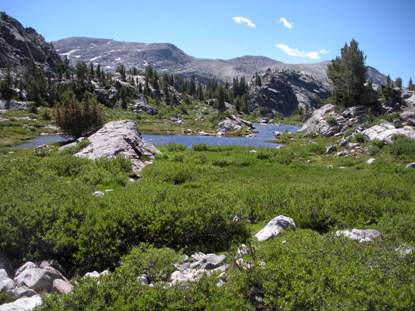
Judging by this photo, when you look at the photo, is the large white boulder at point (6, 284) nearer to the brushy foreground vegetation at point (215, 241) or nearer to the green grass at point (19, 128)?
the brushy foreground vegetation at point (215, 241)

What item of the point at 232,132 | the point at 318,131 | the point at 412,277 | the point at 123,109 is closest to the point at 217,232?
the point at 412,277

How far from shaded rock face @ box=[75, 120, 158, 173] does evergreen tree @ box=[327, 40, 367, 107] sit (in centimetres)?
3851

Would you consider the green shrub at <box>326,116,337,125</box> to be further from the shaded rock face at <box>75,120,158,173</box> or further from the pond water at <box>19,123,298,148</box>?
the shaded rock face at <box>75,120,158,173</box>

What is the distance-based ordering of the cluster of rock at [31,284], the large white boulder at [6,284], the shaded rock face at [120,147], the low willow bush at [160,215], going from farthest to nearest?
the shaded rock face at [120,147], the low willow bush at [160,215], the large white boulder at [6,284], the cluster of rock at [31,284]

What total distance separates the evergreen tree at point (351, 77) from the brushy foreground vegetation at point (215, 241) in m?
41.3

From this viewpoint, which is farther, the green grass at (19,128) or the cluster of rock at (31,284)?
the green grass at (19,128)

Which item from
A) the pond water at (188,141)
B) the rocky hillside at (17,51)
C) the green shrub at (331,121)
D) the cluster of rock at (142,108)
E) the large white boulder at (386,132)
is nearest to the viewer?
the large white boulder at (386,132)

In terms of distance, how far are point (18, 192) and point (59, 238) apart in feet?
10.6

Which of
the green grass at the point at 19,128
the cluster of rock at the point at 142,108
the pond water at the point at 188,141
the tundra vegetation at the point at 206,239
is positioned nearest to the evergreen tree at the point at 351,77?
the pond water at the point at 188,141

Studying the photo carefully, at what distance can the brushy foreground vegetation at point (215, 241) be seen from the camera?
22.0ft

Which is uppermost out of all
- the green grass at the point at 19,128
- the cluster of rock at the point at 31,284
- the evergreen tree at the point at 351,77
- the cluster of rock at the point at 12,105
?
the evergreen tree at the point at 351,77

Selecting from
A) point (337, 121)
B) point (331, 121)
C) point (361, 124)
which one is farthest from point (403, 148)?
point (331, 121)

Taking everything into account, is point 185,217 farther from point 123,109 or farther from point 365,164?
point 123,109

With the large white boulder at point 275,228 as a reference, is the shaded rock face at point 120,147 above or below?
below
